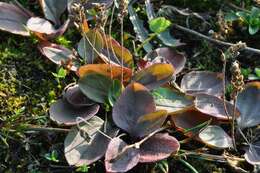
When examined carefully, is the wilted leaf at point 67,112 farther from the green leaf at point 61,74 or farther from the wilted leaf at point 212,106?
the wilted leaf at point 212,106

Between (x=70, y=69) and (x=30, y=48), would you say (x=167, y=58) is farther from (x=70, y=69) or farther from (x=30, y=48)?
(x=30, y=48)

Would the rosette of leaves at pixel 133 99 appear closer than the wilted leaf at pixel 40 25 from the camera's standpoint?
Yes

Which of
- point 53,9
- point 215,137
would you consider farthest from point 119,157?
point 53,9

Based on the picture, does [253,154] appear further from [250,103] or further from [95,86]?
[95,86]

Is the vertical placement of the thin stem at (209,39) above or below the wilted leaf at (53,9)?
below

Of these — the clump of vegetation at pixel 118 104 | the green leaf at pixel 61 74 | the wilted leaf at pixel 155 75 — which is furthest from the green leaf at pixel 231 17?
the green leaf at pixel 61 74

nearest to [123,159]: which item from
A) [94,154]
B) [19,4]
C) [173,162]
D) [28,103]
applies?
[94,154]
